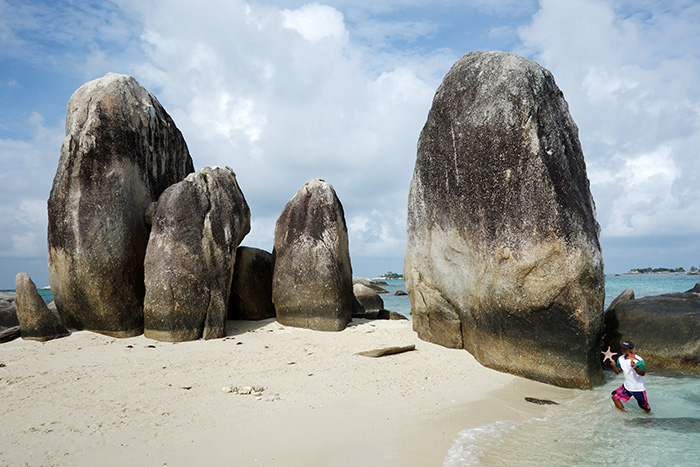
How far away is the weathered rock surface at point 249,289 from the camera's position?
10.9 m

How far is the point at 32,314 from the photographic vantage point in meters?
8.68

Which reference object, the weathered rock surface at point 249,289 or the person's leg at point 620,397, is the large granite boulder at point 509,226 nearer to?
the person's leg at point 620,397

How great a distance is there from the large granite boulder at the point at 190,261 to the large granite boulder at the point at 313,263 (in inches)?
44.6

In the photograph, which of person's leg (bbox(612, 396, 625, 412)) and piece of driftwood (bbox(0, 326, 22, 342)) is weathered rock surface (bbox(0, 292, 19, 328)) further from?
person's leg (bbox(612, 396, 625, 412))

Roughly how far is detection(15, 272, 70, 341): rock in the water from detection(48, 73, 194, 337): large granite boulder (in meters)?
0.51

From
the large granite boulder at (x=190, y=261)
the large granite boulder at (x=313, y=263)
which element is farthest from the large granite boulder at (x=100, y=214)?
the large granite boulder at (x=313, y=263)

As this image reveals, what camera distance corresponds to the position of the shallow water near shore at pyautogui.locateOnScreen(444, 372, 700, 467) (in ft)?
14.1

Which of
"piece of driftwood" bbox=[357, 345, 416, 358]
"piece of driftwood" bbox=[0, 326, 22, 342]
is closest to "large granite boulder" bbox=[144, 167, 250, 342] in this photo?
"piece of driftwood" bbox=[0, 326, 22, 342]

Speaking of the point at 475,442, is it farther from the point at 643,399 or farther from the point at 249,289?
the point at 249,289

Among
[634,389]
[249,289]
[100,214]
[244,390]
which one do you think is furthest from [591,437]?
[100,214]

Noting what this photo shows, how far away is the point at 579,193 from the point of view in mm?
6910

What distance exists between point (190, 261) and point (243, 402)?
4159mm

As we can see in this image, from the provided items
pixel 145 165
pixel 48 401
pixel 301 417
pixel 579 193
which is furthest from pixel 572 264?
pixel 145 165

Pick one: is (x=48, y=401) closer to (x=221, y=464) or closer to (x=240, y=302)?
(x=221, y=464)
